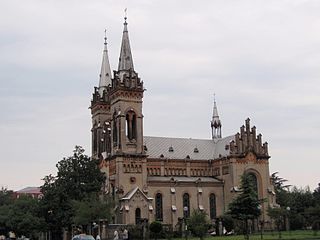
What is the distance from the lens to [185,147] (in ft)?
286

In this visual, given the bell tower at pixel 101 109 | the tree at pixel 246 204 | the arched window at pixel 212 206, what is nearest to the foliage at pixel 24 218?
the bell tower at pixel 101 109

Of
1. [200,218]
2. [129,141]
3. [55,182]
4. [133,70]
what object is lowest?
[200,218]

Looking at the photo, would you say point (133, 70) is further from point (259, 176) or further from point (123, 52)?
point (259, 176)

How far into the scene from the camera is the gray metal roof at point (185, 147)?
83.9 meters

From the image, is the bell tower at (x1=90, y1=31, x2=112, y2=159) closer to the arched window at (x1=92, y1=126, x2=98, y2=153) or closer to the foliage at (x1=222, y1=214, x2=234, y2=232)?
the arched window at (x1=92, y1=126, x2=98, y2=153)

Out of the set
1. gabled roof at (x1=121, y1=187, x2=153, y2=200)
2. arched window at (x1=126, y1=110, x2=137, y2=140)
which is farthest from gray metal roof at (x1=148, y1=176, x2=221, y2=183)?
arched window at (x1=126, y1=110, x2=137, y2=140)

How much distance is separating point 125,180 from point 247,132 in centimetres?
2192

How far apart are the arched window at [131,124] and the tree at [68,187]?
1075 cm

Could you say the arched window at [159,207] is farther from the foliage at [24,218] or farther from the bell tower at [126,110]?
the foliage at [24,218]

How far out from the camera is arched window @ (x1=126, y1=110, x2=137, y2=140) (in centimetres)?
7888

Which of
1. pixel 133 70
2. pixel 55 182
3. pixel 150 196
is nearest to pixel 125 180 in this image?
pixel 150 196

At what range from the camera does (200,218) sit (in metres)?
48.5

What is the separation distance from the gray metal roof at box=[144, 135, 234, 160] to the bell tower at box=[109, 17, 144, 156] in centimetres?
508

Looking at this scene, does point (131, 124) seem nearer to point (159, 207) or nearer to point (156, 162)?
point (156, 162)
